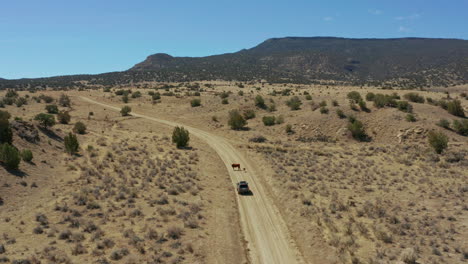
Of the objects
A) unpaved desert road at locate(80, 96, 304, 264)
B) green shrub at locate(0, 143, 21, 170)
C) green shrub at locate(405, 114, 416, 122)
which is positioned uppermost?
green shrub at locate(0, 143, 21, 170)

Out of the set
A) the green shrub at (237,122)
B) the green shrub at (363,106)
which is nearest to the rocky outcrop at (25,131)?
the green shrub at (237,122)

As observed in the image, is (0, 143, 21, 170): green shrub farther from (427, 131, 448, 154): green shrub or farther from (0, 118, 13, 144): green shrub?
(427, 131, 448, 154): green shrub

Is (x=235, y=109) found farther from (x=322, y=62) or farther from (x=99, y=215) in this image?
(x=322, y=62)

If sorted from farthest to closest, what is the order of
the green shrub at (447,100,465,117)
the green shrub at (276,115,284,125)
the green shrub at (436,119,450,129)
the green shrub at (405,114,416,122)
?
the green shrub at (276,115,284,125)
the green shrub at (447,100,465,117)
the green shrub at (405,114,416,122)
the green shrub at (436,119,450,129)

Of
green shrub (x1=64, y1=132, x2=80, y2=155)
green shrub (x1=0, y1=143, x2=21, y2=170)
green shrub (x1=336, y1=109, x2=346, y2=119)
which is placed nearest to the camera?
green shrub (x1=0, y1=143, x2=21, y2=170)

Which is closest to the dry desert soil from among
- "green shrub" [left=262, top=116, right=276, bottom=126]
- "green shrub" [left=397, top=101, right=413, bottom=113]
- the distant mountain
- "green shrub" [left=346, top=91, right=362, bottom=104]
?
"green shrub" [left=397, top=101, right=413, bottom=113]

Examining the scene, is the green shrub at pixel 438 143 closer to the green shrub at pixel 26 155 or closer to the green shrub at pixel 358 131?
the green shrub at pixel 358 131
